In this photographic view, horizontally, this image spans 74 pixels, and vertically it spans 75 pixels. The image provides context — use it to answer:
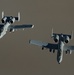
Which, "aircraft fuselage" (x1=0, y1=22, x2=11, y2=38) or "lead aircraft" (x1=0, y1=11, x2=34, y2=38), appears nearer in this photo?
"aircraft fuselage" (x1=0, y1=22, x2=11, y2=38)

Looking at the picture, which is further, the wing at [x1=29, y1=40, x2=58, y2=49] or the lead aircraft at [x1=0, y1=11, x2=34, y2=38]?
the lead aircraft at [x1=0, y1=11, x2=34, y2=38]

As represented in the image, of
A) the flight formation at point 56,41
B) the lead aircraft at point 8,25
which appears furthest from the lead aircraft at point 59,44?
the lead aircraft at point 8,25

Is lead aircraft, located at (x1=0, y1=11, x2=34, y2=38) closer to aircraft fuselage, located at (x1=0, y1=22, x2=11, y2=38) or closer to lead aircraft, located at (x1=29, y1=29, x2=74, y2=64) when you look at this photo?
aircraft fuselage, located at (x1=0, y1=22, x2=11, y2=38)

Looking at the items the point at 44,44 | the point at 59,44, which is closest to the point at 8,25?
the point at 44,44

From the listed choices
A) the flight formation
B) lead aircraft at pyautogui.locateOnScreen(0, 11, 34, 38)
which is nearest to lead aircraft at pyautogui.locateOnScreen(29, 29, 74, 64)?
the flight formation

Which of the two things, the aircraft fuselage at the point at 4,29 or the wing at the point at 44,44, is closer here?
the wing at the point at 44,44

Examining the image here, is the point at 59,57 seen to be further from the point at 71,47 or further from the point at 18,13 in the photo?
the point at 18,13

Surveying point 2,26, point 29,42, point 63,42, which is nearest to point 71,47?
point 63,42

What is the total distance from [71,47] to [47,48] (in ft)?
9.96

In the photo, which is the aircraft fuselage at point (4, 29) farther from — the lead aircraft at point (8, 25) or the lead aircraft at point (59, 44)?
the lead aircraft at point (59, 44)

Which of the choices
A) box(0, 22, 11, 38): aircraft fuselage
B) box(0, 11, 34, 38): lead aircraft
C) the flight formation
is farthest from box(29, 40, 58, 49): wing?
box(0, 22, 11, 38): aircraft fuselage

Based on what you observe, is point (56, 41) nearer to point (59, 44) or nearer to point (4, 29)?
point (59, 44)

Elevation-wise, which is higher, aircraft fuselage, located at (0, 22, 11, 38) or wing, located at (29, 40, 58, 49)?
aircraft fuselage, located at (0, 22, 11, 38)

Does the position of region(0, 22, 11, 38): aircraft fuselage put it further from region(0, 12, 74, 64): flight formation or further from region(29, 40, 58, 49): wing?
region(29, 40, 58, 49): wing
